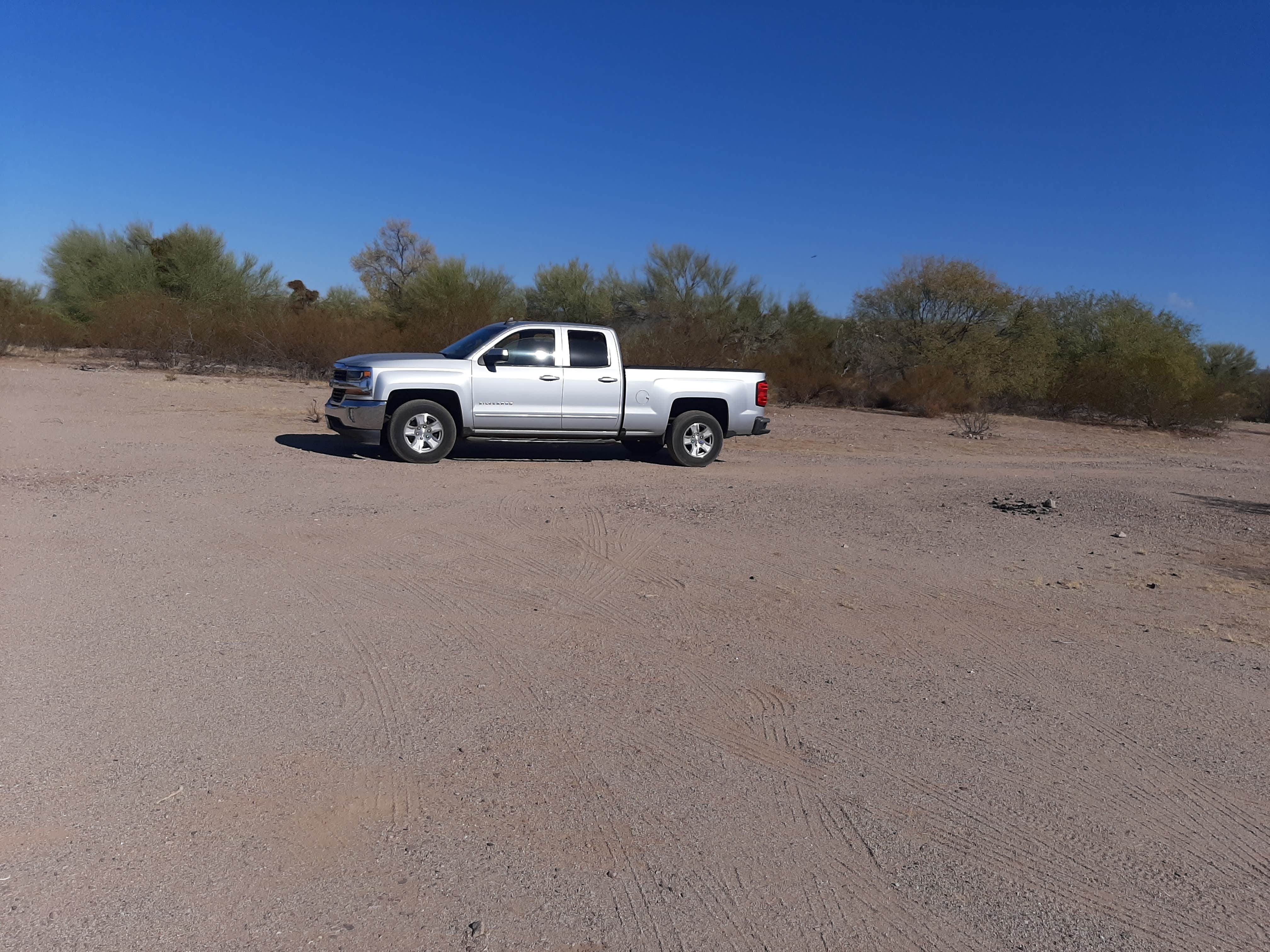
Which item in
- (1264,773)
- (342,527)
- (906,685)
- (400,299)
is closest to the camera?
(1264,773)

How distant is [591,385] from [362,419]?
3146 mm

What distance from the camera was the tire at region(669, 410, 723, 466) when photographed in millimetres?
14930

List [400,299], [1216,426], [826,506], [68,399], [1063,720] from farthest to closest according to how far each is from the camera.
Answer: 1. [400,299]
2. [1216,426]
3. [68,399]
4. [826,506]
5. [1063,720]

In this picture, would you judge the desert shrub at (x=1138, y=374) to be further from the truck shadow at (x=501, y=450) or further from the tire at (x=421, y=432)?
the tire at (x=421, y=432)

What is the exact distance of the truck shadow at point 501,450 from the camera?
1445 cm

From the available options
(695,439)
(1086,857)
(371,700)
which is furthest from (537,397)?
(1086,857)

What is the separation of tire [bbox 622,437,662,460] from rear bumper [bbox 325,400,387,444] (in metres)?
3.93

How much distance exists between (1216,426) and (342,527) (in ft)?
92.0

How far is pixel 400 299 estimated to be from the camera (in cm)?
3825

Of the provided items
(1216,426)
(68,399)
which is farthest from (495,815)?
(1216,426)

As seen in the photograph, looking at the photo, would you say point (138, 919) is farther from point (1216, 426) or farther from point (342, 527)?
point (1216, 426)

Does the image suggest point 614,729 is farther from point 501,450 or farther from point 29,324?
point 29,324

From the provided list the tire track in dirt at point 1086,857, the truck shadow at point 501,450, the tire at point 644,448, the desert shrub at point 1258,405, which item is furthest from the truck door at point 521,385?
the desert shrub at point 1258,405

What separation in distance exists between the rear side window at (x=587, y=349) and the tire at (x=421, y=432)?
1959 mm
